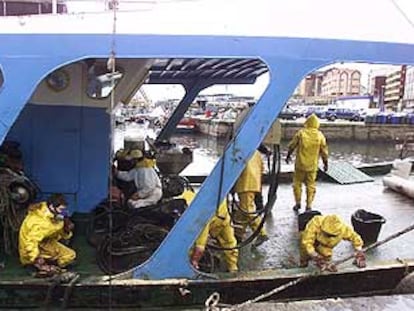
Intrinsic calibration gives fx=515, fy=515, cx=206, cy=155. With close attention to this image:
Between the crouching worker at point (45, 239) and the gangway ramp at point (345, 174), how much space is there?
6.41 metres

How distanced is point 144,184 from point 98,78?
3.95 feet

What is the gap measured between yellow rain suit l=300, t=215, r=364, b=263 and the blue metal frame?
112cm

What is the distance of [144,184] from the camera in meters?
5.43

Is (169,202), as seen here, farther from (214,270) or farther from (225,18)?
(225,18)

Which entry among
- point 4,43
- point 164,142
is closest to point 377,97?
point 164,142

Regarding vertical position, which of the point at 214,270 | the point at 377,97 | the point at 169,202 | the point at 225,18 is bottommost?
the point at 377,97

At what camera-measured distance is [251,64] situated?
6246mm

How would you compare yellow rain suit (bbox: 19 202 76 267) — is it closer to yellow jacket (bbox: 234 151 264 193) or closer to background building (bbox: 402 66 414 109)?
yellow jacket (bbox: 234 151 264 193)

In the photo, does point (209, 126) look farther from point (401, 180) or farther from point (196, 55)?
point (196, 55)

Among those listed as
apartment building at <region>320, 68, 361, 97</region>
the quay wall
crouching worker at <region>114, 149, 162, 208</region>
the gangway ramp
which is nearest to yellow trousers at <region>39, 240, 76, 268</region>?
crouching worker at <region>114, 149, 162, 208</region>

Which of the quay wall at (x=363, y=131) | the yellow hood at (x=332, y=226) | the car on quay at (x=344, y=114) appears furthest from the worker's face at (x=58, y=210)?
the car on quay at (x=344, y=114)

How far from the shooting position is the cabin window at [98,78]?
4.93m

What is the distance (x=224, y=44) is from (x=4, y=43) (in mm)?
1687

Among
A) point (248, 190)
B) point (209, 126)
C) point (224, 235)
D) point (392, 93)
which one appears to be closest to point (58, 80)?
point (224, 235)
